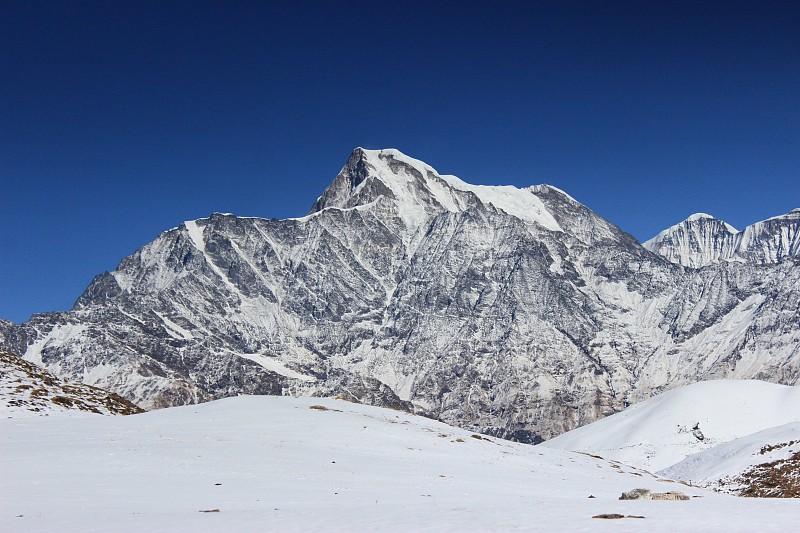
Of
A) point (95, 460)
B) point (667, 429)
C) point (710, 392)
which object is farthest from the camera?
point (710, 392)

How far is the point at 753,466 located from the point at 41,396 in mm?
44577

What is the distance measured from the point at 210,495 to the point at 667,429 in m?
74.6

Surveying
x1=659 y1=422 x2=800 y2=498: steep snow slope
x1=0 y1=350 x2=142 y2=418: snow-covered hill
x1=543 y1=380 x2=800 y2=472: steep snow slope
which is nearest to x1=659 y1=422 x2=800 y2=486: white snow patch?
x1=659 y1=422 x2=800 y2=498: steep snow slope

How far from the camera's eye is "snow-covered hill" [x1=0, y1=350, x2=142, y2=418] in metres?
45.3

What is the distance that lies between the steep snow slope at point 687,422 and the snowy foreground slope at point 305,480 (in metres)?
40.4

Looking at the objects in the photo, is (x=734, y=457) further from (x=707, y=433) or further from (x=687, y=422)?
Answer: (x=687, y=422)

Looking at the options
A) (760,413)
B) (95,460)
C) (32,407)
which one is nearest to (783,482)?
(95,460)

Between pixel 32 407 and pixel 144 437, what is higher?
pixel 32 407

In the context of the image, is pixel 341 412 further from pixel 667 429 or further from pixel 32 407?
pixel 667 429

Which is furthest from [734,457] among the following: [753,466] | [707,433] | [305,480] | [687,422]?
[305,480]

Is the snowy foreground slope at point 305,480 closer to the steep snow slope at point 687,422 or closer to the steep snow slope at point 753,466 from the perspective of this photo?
the steep snow slope at point 753,466

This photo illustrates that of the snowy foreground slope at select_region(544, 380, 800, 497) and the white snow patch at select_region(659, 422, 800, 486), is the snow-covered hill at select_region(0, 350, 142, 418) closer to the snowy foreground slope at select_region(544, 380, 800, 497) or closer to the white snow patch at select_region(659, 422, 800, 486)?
the snowy foreground slope at select_region(544, 380, 800, 497)

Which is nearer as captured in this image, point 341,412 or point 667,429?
point 341,412

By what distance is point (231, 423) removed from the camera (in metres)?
45.0
